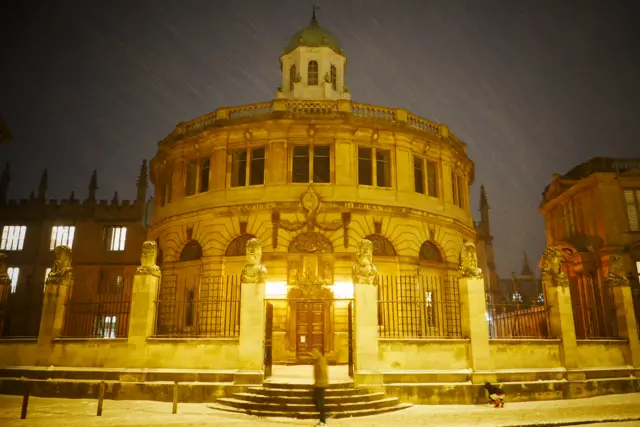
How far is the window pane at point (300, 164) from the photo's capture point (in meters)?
23.3

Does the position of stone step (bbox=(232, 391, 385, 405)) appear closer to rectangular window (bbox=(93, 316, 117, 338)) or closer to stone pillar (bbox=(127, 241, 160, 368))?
stone pillar (bbox=(127, 241, 160, 368))

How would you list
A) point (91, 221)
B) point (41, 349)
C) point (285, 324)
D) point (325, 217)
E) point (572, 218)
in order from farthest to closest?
point (91, 221) → point (572, 218) → point (325, 217) → point (285, 324) → point (41, 349)

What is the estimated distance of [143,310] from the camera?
14.8 m

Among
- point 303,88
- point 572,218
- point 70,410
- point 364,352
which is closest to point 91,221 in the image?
point 303,88

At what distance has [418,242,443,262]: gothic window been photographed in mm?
23438

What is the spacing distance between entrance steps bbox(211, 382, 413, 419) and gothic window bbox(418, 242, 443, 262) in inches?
440

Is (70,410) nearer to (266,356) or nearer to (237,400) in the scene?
(237,400)

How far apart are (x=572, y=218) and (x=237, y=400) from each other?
76.9 ft

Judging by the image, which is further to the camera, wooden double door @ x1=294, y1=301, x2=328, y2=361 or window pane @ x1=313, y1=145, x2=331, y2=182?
window pane @ x1=313, y1=145, x2=331, y2=182

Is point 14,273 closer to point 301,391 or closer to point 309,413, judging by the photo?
point 301,391

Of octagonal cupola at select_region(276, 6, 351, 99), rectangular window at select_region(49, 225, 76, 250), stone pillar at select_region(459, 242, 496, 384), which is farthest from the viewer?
rectangular window at select_region(49, 225, 76, 250)

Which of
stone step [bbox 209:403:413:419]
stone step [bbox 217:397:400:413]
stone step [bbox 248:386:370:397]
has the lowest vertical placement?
stone step [bbox 209:403:413:419]

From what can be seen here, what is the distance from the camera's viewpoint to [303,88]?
3281 centimetres

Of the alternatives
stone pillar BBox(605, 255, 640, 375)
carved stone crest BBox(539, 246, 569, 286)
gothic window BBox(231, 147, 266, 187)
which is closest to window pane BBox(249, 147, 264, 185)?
gothic window BBox(231, 147, 266, 187)
